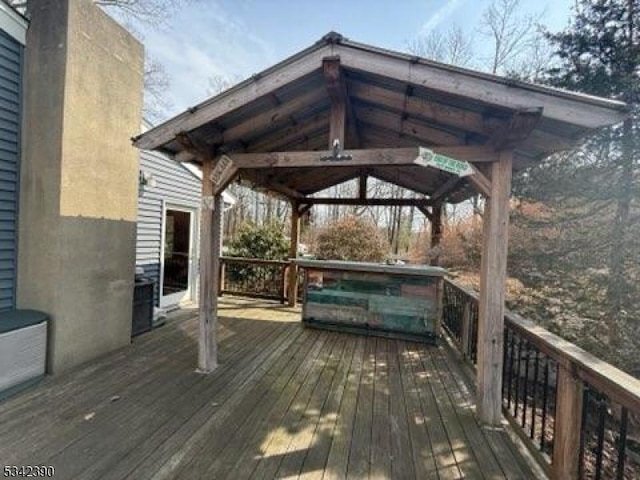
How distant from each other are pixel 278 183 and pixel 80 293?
122 inches

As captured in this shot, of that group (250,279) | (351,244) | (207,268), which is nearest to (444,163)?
(207,268)

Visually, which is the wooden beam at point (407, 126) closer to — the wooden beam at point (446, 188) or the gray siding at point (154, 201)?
the wooden beam at point (446, 188)

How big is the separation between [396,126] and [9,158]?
3797 mm

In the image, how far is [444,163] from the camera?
103 inches

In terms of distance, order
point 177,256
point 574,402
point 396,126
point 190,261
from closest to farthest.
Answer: point 574,402 < point 396,126 < point 177,256 < point 190,261

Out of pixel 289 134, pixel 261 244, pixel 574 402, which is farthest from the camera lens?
pixel 261 244

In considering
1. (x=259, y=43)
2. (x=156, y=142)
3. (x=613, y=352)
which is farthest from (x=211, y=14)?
(x=613, y=352)

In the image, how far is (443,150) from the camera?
9.20 ft

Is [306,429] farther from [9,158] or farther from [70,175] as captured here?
[9,158]

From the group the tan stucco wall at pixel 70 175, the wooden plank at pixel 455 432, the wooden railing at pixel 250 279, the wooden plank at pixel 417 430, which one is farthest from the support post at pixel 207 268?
the wooden railing at pixel 250 279

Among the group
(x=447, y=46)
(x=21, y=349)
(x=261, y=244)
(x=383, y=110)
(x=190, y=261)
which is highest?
(x=447, y=46)

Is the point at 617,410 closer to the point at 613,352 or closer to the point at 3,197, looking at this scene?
the point at 613,352

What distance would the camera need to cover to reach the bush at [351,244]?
991 cm

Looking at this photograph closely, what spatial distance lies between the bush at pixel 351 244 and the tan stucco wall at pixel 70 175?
6.65m
